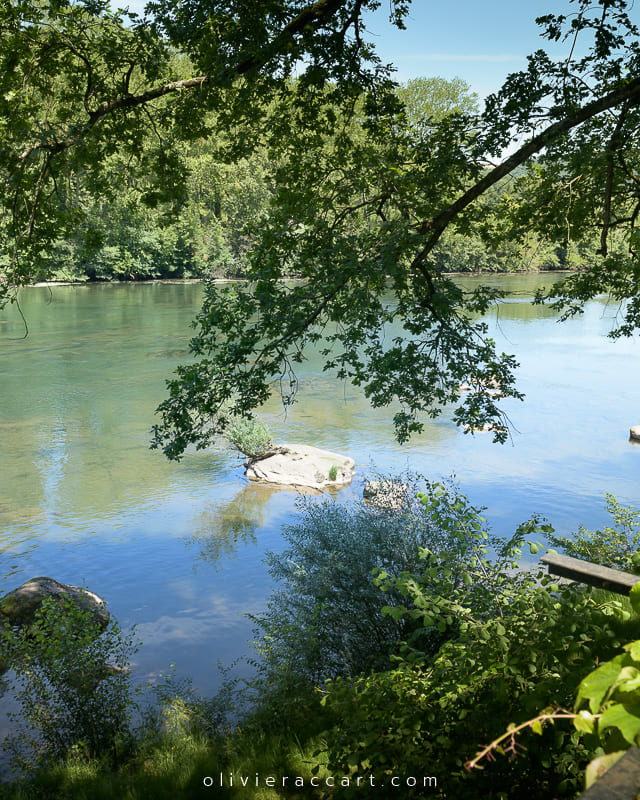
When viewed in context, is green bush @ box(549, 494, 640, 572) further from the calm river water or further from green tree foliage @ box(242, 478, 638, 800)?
green tree foliage @ box(242, 478, 638, 800)

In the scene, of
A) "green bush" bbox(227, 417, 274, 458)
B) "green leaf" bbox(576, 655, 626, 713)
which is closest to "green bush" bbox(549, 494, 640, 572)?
"green leaf" bbox(576, 655, 626, 713)

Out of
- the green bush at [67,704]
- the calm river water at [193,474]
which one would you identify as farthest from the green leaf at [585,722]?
the calm river water at [193,474]

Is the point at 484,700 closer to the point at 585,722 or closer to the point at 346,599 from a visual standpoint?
the point at 585,722

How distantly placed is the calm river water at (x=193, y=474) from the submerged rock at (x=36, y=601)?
64 cm

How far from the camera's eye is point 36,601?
24.7ft

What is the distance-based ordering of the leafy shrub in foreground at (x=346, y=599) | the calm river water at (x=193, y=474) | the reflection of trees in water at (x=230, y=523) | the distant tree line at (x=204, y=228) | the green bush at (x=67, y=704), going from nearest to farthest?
1. the green bush at (x=67, y=704)
2. the leafy shrub in foreground at (x=346, y=599)
3. the calm river water at (x=193, y=474)
4. the reflection of trees in water at (x=230, y=523)
5. the distant tree line at (x=204, y=228)

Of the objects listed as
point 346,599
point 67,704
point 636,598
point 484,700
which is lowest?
point 67,704

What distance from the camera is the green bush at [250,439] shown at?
13820 mm

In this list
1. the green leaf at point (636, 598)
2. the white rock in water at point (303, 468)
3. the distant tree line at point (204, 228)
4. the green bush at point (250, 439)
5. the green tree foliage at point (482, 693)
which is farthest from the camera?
the distant tree line at point (204, 228)

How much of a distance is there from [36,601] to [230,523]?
13.2 ft

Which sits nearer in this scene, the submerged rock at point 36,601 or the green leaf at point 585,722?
the green leaf at point 585,722

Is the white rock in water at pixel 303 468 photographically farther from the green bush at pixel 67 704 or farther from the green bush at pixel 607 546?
the green bush at pixel 67 704

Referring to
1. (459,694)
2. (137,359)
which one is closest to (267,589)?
(459,694)

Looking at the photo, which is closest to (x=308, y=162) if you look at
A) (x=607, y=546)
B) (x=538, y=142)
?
(x=538, y=142)
